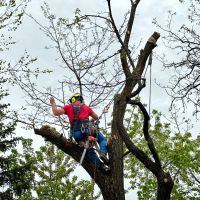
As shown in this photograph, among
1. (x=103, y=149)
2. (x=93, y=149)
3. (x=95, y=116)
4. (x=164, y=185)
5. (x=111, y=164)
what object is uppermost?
(x=95, y=116)

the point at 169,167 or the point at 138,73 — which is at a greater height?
the point at 169,167

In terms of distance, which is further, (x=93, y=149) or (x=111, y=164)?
(x=93, y=149)

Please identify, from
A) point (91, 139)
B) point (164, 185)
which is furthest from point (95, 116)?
point (164, 185)

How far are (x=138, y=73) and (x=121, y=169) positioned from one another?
5.78 feet

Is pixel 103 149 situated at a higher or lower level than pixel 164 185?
higher

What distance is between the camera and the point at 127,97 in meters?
7.10

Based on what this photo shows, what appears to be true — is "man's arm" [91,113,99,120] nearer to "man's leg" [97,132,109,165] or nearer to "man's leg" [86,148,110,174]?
"man's leg" [97,132,109,165]

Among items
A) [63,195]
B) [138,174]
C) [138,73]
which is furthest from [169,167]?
[138,73]

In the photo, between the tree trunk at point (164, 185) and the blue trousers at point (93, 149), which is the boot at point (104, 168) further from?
the tree trunk at point (164, 185)

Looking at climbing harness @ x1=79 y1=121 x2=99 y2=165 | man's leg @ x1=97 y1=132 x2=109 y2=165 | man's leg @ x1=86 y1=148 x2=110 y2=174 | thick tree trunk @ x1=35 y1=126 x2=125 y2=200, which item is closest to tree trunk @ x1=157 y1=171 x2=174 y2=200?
thick tree trunk @ x1=35 y1=126 x2=125 y2=200

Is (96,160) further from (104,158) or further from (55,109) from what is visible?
(55,109)

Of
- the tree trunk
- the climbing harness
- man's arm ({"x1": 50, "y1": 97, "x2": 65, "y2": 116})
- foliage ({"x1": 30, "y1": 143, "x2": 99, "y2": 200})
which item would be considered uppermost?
foliage ({"x1": 30, "y1": 143, "x2": 99, "y2": 200})

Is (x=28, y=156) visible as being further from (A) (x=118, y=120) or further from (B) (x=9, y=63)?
(A) (x=118, y=120)

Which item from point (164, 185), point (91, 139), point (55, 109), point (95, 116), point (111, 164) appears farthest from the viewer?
point (95, 116)
